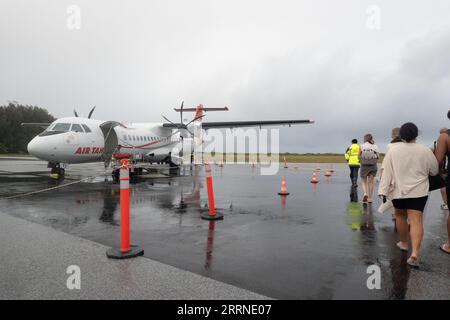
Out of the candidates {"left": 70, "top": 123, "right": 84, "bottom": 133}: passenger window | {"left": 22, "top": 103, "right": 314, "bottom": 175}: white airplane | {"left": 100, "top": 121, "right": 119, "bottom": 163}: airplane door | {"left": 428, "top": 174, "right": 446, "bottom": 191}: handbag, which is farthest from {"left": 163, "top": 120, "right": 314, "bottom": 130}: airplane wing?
{"left": 428, "top": 174, "right": 446, "bottom": 191}: handbag

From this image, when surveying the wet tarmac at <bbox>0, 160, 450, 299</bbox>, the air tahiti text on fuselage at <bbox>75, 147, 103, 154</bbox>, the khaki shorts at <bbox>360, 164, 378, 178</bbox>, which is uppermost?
the air tahiti text on fuselage at <bbox>75, 147, 103, 154</bbox>

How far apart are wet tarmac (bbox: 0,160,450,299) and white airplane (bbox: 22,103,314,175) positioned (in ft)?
16.6

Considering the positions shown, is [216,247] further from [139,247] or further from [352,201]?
[352,201]

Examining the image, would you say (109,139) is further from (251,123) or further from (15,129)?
(15,129)

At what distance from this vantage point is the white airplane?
1388cm

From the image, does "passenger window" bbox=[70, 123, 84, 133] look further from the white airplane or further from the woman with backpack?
the woman with backpack

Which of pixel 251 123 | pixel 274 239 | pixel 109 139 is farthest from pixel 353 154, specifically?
pixel 251 123

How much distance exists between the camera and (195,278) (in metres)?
3.42

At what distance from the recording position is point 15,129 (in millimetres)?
64812

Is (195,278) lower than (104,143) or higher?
lower

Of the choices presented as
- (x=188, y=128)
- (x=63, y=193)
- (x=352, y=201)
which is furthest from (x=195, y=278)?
(x=188, y=128)

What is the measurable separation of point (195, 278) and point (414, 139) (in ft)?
11.1

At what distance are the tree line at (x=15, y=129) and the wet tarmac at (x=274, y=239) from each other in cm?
6678

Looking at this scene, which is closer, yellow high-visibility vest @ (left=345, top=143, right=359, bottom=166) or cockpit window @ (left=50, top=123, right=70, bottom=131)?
yellow high-visibility vest @ (left=345, top=143, right=359, bottom=166)
